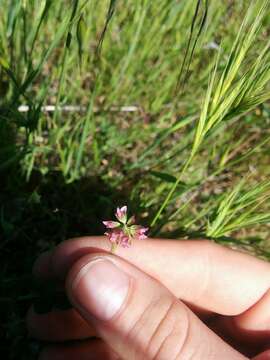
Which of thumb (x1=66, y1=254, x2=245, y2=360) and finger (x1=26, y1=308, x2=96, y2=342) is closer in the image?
thumb (x1=66, y1=254, x2=245, y2=360)

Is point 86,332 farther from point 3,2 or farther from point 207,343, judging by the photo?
point 3,2

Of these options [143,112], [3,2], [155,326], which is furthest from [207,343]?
[3,2]

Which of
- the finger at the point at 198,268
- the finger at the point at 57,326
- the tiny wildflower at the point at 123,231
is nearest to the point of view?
the tiny wildflower at the point at 123,231

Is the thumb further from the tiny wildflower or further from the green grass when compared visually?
the green grass

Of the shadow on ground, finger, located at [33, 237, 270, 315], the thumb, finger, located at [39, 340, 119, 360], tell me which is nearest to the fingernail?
the thumb

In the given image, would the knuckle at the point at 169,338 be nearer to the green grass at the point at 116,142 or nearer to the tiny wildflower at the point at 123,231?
the tiny wildflower at the point at 123,231

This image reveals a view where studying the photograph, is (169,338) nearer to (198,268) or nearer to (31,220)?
(198,268)

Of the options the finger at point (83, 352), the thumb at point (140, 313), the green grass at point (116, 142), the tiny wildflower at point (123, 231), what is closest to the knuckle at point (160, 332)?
the thumb at point (140, 313)

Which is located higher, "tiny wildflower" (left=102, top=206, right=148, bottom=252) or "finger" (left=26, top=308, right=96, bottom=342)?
"tiny wildflower" (left=102, top=206, right=148, bottom=252)
